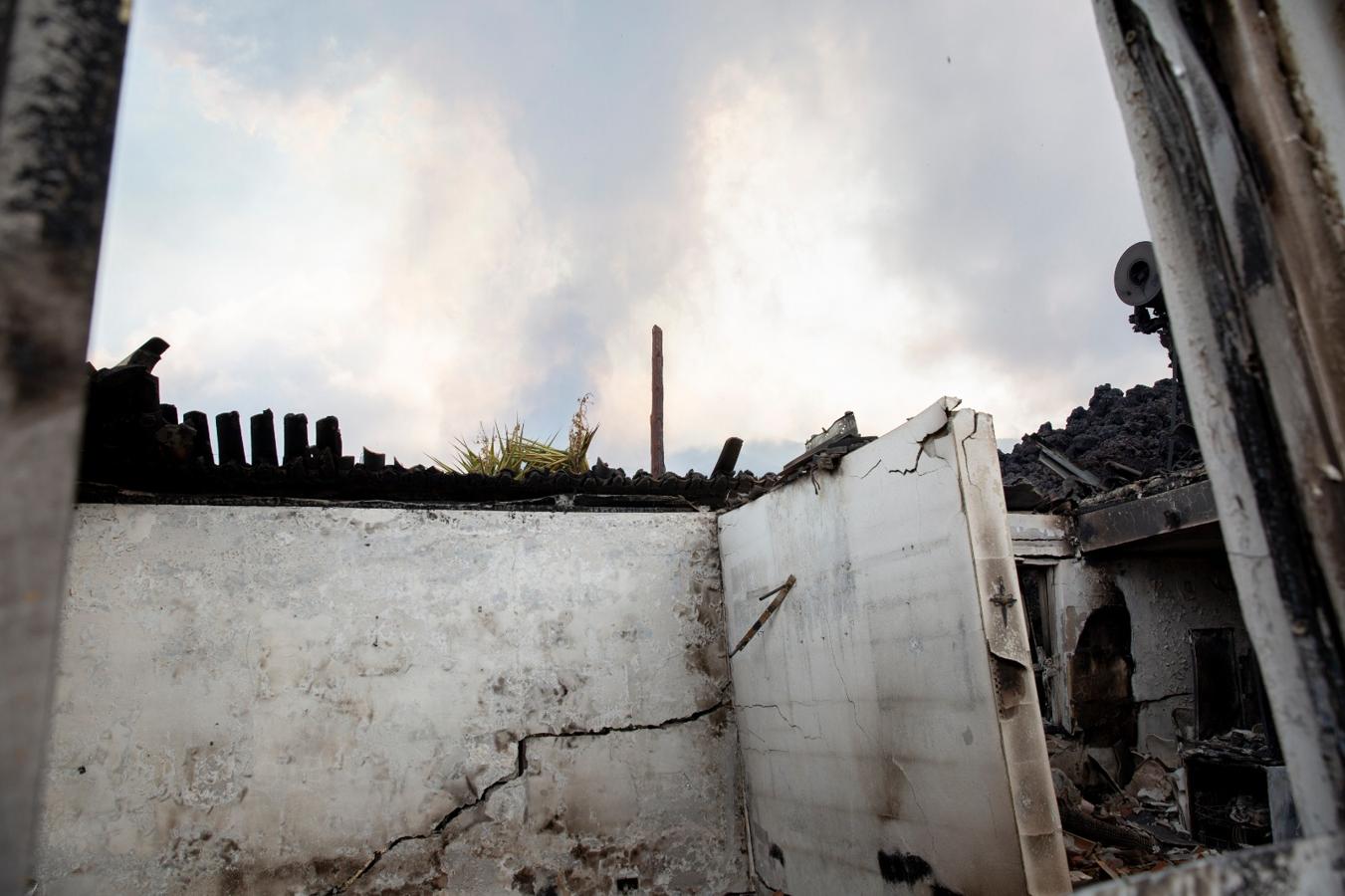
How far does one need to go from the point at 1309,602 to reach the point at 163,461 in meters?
5.12

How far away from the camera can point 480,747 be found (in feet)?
15.1

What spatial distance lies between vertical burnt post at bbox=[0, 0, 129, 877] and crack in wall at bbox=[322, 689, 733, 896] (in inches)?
177

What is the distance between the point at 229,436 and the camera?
14.9ft

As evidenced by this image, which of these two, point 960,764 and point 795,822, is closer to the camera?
point 960,764

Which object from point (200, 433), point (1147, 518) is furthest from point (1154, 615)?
point (200, 433)

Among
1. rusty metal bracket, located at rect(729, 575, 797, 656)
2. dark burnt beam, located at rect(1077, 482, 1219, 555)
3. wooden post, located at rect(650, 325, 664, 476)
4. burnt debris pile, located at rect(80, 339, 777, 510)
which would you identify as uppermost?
wooden post, located at rect(650, 325, 664, 476)

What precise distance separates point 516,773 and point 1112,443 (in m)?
7.97

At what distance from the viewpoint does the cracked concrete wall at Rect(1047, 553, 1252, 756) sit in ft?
23.0

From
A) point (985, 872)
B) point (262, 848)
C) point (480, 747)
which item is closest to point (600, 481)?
point (480, 747)

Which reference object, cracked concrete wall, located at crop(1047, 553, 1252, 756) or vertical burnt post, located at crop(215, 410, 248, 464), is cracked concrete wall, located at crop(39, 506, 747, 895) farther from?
cracked concrete wall, located at crop(1047, 553, 1252, 756)

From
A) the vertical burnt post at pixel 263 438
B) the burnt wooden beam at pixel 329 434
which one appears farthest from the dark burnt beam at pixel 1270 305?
the vertical burnt post at pixel 263 438

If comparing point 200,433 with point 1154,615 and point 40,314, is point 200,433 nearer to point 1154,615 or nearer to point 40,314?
point 40,314

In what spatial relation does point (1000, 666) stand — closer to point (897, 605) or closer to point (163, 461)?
point (897, 605)

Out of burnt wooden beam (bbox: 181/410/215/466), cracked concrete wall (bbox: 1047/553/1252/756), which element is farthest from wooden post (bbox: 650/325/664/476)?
burnt wooden beam (bbox: 181/410/215/466)
